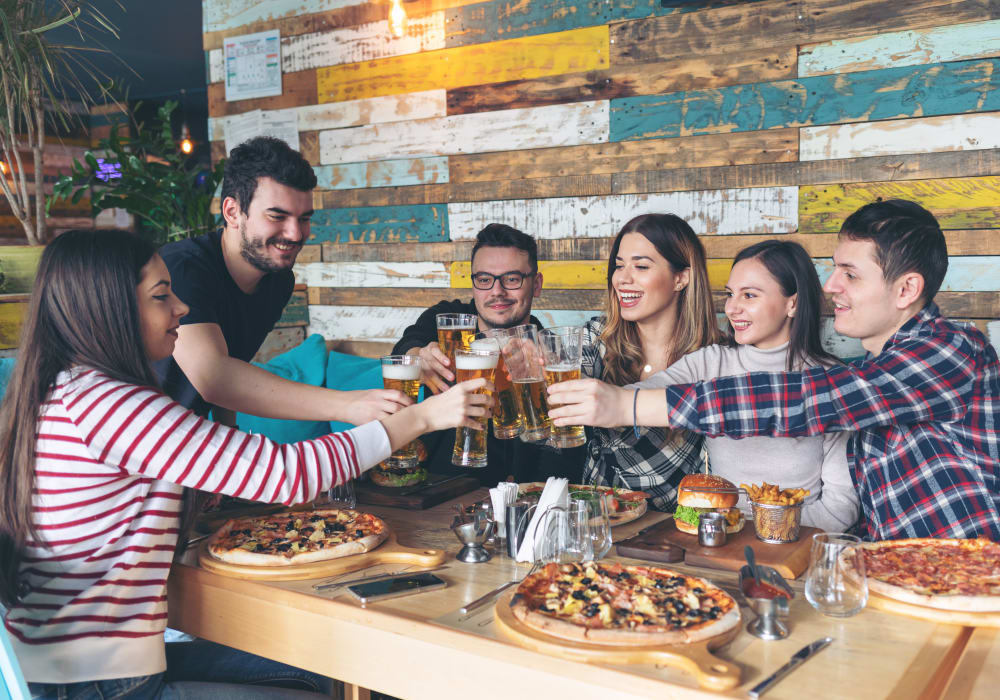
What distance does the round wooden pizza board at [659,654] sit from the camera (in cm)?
123

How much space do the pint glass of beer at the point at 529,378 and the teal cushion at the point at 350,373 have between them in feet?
6.43

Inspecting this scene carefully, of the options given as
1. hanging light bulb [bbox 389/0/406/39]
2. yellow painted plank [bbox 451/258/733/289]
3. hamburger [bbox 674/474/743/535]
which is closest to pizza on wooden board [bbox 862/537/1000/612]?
hamburger [bbox 674/474/743/535]

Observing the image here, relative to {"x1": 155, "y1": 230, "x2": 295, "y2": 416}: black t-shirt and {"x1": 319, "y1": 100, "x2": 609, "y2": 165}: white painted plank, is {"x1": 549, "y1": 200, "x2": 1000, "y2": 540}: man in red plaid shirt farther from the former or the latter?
{"x1": 319, "y1": 100, "x2": 609, "y2": 165}: white painted plank

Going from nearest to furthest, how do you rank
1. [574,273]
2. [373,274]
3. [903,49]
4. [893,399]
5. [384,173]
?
[893,399], [903,49], [574,273], [384,173], [373,274]

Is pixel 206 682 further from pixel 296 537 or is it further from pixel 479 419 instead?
pixel 479 419

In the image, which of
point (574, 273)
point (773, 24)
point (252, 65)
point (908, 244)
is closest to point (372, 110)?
point (252, 65)

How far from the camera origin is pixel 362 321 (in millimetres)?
4484

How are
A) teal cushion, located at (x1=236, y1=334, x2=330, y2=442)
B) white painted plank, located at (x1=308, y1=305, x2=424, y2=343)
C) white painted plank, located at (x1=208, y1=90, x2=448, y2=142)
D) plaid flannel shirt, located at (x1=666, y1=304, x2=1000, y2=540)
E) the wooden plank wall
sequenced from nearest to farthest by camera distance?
plaid flannel shirt, located at (x1=666, y1=304, x2=1000, y2=540)
the wooden plank wall
teal cushion, located at (x1=236, y1=334, x2=330, y2=442)
white painted plank, located at (x1=208, y1=90, x2=448, y2=142)
white painted plank, located at (x1=308, y1=305, x2=424, y2=343)

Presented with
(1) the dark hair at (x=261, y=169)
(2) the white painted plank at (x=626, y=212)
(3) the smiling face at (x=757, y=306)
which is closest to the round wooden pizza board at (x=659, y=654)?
(3) the smiling face at (x=757, y=306)

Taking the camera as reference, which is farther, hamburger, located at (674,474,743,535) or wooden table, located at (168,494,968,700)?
hamburger, located at (674,474,743,535)

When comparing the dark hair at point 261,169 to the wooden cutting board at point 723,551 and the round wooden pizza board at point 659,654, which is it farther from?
the round wooden pizza board at point 659,654

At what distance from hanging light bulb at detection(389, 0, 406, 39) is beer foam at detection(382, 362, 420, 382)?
2471mm

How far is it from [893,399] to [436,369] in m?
1.23

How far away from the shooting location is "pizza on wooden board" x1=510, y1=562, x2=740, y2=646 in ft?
4.40
